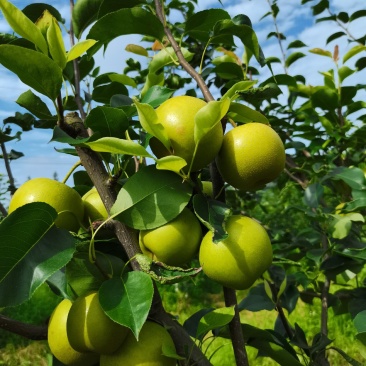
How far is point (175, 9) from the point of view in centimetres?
318

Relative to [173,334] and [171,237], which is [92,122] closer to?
[171,237]

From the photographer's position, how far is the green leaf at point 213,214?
0.76 meters

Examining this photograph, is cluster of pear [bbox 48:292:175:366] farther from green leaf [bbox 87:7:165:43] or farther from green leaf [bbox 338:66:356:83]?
green leaf [bbox 338:66:356:83]

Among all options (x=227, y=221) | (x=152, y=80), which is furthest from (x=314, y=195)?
(x=227, y=221)

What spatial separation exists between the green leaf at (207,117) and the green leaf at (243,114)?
143 millimetres

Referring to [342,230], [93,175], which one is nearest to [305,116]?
[342,230]

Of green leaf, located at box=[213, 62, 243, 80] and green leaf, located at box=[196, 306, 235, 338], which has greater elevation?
green leaf, located at box=[213, 62, 243, 80]

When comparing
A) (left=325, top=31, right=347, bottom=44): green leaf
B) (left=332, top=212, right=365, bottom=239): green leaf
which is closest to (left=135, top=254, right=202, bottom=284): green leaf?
(left=332, top=212, right=365, bottom=239): green leaf

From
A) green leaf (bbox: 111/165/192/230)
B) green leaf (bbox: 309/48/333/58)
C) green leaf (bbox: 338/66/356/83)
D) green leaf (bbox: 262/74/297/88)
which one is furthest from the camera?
green leaf (bbox: 309/48/333/58)

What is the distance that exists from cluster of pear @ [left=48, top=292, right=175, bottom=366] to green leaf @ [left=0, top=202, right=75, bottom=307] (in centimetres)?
14

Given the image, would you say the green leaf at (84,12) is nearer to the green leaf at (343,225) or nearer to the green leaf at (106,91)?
the green leaf at (106,91)

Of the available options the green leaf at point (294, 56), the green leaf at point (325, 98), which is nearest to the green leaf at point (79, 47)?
the green leaf at point (325, 98)

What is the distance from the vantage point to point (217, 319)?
0.86 meters

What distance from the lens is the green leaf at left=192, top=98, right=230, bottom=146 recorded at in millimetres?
726
